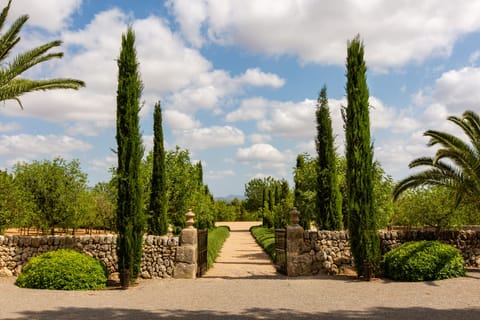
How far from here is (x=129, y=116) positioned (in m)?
12.0

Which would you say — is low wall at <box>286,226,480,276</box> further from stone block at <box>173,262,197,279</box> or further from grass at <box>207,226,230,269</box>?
grass at <box>207,226,230,269</box>

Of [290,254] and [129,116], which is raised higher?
[129,116]

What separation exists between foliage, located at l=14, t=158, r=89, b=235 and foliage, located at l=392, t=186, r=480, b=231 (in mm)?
16686

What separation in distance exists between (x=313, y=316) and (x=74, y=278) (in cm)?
634

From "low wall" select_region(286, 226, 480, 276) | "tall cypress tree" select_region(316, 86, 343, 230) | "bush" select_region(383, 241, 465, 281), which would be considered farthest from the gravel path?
"tall cypress tree" select_region(316, 86, 343, 230)

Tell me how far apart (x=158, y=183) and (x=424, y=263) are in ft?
36.9

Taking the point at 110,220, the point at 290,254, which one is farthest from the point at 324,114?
the point at 110,220

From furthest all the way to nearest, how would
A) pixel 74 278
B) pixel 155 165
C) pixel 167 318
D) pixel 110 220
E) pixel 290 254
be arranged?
1. pixel 110 220
2. pixel 155 165
3. pixel 290 254
4. pixel 74 278
5. pixel 167 318

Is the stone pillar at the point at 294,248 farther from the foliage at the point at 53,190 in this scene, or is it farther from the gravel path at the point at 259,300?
the foliage at the point at 53,190

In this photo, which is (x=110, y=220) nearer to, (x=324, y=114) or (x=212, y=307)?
(x=324, y=114)

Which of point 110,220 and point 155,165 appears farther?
point 110,220

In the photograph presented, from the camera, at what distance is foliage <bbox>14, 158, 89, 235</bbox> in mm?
21609

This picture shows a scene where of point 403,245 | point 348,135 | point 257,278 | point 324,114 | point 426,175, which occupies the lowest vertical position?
point 257,278

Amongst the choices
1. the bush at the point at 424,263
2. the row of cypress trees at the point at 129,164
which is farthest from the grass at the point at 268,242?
the row of cypress trees at the point at 129,164
